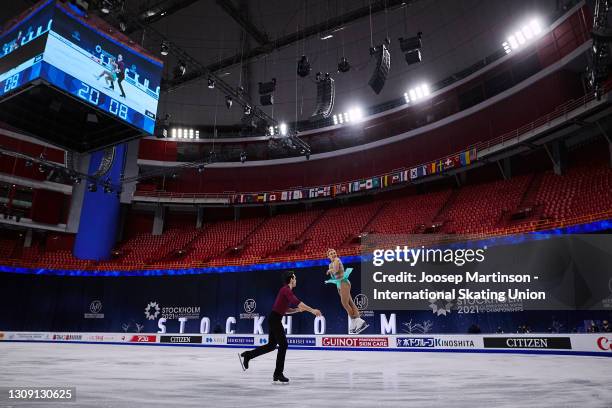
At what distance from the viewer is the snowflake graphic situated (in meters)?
26.3

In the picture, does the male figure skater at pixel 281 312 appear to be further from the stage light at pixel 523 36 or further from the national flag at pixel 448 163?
the stage light at pixel 523 36

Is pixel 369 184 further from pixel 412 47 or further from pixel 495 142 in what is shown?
pixel 412 47

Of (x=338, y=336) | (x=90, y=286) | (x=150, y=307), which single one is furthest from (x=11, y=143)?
(x=338, y=336)

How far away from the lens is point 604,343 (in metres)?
12.6

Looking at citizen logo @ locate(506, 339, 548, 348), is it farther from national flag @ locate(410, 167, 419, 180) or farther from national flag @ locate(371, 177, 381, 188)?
national flag @ locate(371, 177, 381, 188)

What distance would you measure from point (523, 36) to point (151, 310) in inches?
1094

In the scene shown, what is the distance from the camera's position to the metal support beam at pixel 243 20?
2375 centimetres

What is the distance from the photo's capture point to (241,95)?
75.6 feet

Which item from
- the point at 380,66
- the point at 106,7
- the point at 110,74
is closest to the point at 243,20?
the point at 106,7

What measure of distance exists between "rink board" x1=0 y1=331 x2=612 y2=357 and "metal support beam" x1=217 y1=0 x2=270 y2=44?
17.9m

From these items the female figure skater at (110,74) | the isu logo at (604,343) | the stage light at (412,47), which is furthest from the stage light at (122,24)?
the isu logo at (604,343)

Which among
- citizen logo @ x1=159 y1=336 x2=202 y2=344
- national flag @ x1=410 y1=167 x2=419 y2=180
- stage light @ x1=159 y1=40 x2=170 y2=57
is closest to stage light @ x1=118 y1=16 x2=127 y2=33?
stage light @ x1=159 y1=40 x2=170 y2=57

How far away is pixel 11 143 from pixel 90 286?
1205cm

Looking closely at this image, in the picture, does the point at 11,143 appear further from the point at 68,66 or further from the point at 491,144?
the point at 491,144
